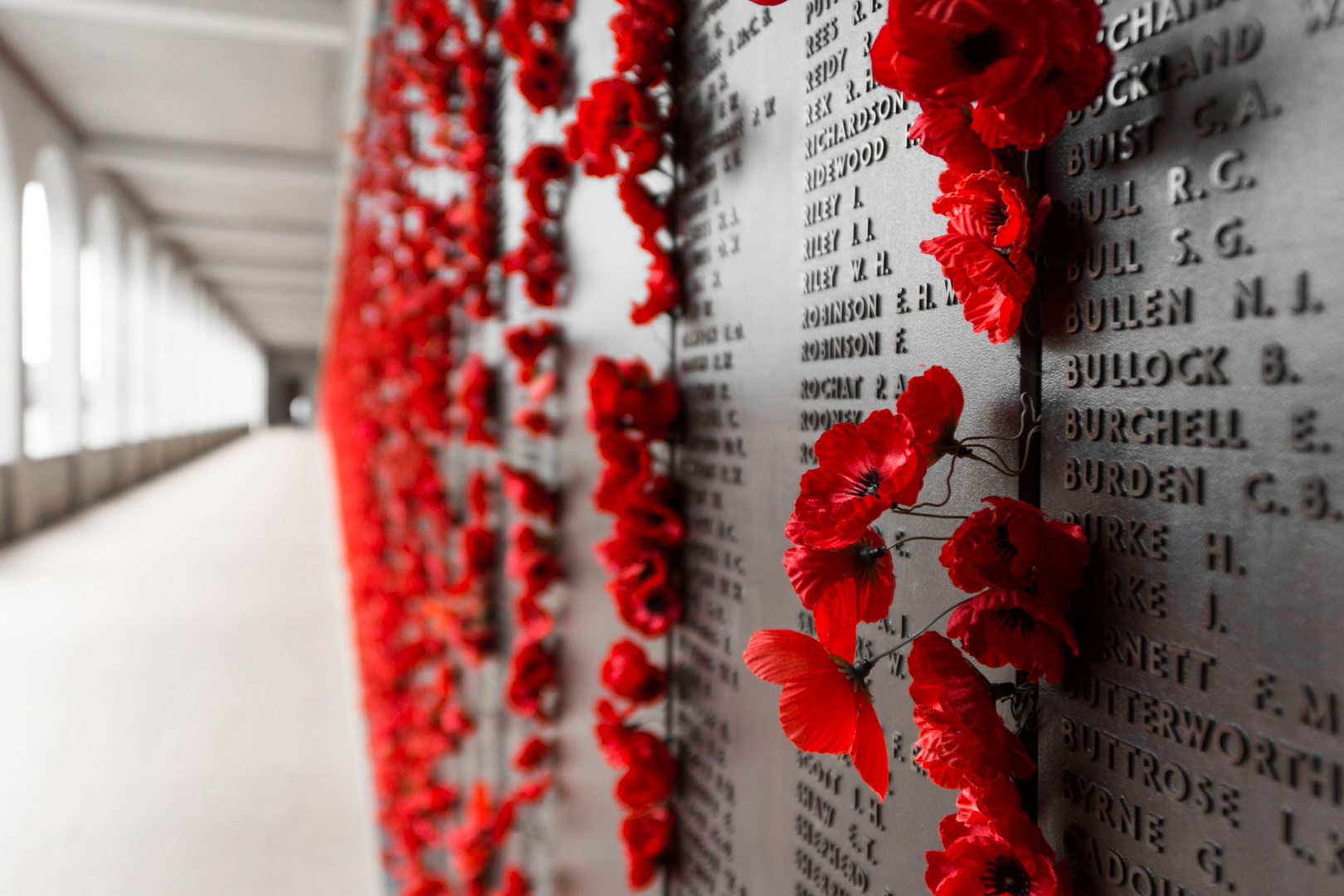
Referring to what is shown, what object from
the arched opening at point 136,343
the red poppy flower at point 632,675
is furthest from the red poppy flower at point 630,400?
the arched opening at point 136,343

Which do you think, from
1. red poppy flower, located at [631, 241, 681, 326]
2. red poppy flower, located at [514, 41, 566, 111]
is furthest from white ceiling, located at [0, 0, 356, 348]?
red poppy flower, located at [631, 241, 681, 326]

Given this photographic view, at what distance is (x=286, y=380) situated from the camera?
46.9 meters

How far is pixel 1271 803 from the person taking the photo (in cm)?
57

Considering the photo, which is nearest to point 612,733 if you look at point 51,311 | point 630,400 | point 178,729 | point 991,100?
point 630,400

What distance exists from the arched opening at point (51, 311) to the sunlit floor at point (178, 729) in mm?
4166

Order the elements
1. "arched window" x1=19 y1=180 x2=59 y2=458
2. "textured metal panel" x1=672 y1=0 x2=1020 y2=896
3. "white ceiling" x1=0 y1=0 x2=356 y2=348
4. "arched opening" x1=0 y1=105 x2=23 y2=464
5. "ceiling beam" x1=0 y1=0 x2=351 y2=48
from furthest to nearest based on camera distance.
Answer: "arched window" x1=19 y1=180 x2=59 y2=458 < "arched opening" x1=0 y1=105 x2=23 y2=464 < "white ceiling" x1=0 y1=0 x2=356 y2=348 < "ceiling beam" x1=0 y1=0 x2=351 y2=48 < "textured metal panel" x1=672 y1=0 x2=1020 y2=896

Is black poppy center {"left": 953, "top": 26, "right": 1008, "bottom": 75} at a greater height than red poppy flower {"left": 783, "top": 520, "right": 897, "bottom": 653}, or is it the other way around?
black poppy center {"left": 953, "top": 26, "right": 1008, "bottom": 75}

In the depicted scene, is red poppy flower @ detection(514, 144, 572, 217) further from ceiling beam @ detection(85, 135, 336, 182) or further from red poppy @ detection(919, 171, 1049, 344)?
ceiling beam @ detection(85, 135, 336, 182)

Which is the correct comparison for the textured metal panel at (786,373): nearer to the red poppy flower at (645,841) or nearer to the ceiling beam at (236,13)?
the red poppy flower at (645,841)

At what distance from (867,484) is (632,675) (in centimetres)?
84

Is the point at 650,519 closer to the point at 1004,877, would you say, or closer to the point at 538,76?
the point at 1004,877

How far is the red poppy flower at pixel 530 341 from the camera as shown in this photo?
80.1 inches

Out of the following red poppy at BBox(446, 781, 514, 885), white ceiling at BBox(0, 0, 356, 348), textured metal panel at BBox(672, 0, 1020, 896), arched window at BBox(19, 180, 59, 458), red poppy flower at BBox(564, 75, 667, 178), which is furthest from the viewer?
arched window at BBox(19, 180, 59, 458)

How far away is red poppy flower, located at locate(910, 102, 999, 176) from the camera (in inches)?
27.6
